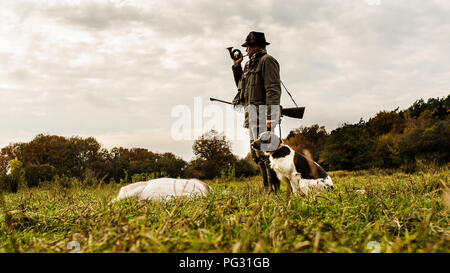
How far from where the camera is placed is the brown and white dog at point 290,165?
5.12 metres

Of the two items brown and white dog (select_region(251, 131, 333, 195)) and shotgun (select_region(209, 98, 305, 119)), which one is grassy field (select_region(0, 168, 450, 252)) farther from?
shotgun (select_region(209, 98, 305, 119))

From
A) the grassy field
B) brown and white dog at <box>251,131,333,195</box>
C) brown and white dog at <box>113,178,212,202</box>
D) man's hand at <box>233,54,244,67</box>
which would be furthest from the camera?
man's hand at <box>233,54,244,67</box>

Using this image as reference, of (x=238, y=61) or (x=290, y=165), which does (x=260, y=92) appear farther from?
(x=290, y=165)

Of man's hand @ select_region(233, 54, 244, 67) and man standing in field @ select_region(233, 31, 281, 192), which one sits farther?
man's hand @ select_region(233, 54, 244, 67)

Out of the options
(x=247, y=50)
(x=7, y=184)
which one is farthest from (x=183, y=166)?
(x=247, y=50)

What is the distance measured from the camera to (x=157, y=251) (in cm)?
158

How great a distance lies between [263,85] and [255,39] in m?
0.93

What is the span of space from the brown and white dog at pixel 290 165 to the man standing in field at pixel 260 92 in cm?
23

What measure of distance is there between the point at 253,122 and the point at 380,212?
3.18m

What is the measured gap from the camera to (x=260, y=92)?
5.50 meters

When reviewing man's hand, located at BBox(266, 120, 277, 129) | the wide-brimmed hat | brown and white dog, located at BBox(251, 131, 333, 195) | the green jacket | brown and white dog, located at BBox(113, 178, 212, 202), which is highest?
the wide-brimmed hat

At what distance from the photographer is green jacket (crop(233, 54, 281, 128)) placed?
5134 mm

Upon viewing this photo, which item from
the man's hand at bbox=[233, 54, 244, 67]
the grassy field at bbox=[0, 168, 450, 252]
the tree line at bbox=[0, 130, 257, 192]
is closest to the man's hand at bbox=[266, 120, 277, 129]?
the man's hand at bbox=[233, 54, 244, 67]
